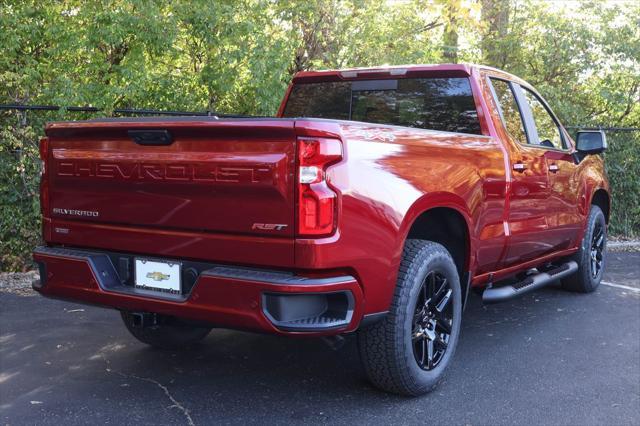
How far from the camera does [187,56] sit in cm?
749

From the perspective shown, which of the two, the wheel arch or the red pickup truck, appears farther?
the wheel arch

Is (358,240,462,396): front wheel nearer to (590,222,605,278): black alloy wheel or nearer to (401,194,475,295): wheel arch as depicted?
(401,194,475,295): wheel arch

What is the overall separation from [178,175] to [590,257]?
14.9 ft

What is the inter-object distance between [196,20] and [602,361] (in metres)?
4.95

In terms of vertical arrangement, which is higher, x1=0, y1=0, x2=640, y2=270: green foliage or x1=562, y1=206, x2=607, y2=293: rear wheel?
x1=0, y1=0, x2=640, y2=270: green foliage

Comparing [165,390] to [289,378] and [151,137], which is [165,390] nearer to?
[289,378]

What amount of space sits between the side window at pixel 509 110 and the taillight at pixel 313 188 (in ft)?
7.28

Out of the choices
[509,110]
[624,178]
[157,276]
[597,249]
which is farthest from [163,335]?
[624,178]

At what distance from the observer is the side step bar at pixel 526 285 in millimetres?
4578

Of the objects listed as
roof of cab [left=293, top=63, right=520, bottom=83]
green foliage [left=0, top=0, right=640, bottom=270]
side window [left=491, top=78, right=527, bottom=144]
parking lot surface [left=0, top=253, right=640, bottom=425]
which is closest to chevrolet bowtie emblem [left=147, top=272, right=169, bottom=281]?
parking lot surface [left=0, top=253, right=640, bottom=425]

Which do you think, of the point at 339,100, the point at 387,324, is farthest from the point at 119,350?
the point at 339,100

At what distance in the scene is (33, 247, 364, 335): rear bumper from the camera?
299cm

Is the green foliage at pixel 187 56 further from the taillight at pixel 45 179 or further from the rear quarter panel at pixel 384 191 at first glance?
the rear quarter panel at pixel 384 191

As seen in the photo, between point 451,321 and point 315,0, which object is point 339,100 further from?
point 315,0
